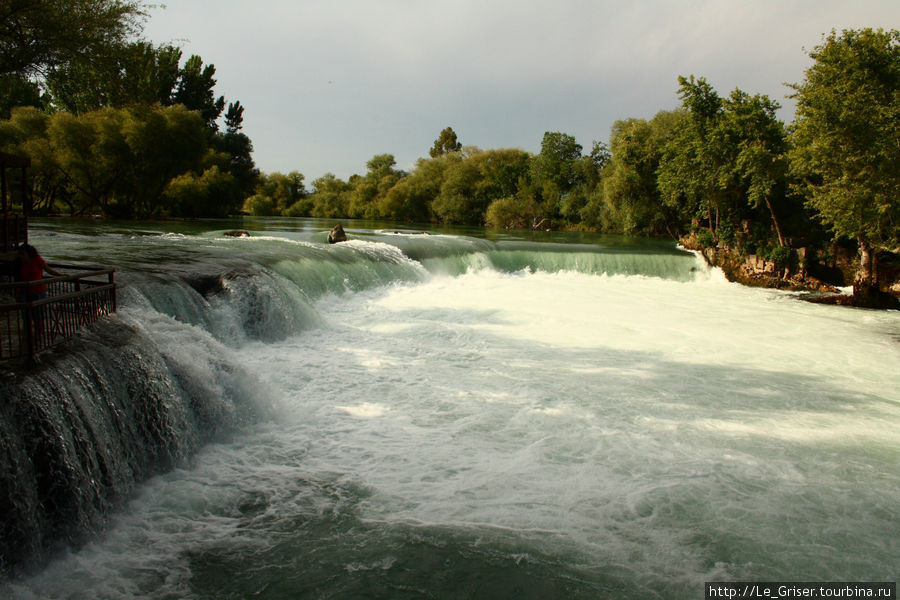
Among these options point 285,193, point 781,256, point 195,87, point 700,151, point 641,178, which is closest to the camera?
point 781,256

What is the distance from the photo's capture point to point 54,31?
14.3 meters

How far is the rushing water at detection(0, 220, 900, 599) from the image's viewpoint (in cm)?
435

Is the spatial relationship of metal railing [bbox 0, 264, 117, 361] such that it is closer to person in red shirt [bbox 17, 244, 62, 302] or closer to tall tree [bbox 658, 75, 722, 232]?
person in red shirt [bbox 17, 244, 62, 302]

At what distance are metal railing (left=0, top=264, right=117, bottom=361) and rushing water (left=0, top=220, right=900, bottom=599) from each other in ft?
0.88

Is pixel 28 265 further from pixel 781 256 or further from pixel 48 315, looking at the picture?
pixel 781 256

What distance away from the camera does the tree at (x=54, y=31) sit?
13.7m

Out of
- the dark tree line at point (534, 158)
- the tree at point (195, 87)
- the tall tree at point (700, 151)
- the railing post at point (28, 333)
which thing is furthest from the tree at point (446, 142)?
the railing post at point (28, 333)

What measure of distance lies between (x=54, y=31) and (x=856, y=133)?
894 inches

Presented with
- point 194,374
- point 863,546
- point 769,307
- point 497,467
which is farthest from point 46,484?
point 769,307

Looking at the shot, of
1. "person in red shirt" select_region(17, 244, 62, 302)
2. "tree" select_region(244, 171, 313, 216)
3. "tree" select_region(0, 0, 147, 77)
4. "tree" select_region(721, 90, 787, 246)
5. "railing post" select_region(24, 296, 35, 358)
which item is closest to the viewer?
"railing post" select_region(24, 296, 35, 358)

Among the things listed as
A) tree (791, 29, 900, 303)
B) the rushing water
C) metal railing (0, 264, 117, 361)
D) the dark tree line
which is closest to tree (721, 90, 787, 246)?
the dark tree line

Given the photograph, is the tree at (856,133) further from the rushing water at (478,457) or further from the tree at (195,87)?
the tree at (195,87)

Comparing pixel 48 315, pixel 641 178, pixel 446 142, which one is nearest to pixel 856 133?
pixel 48 315

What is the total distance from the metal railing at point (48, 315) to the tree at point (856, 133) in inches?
743
